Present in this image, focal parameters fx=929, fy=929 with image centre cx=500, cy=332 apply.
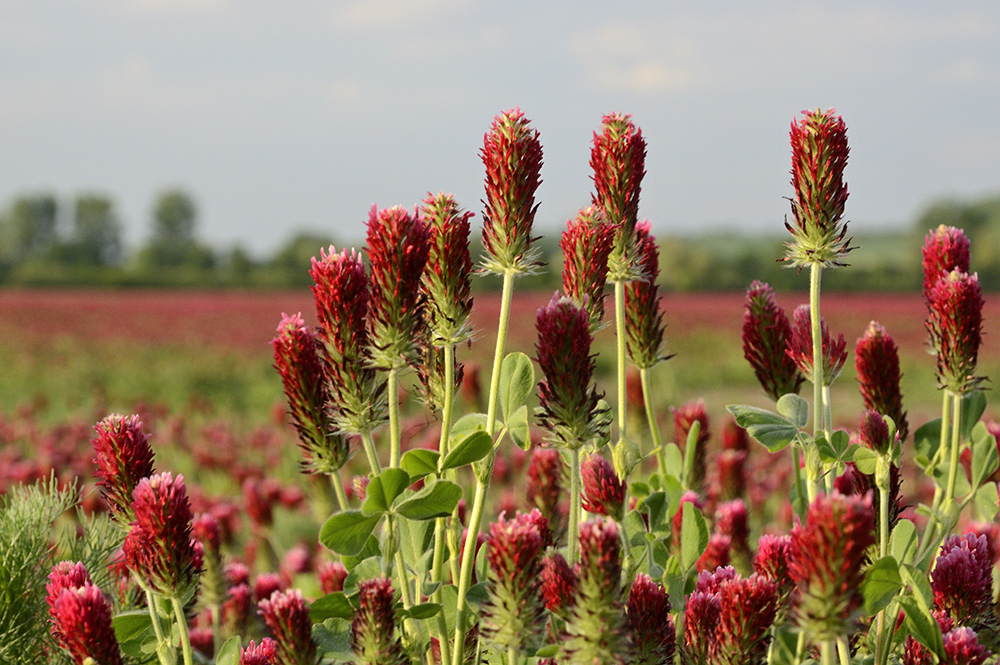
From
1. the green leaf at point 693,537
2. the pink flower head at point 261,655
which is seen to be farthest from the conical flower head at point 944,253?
the pink flower head at point 261,655

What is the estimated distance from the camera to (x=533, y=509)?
1447mm

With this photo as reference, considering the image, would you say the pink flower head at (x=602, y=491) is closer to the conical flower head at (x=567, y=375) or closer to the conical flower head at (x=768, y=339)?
the conical flower head at (x=567, y=375)

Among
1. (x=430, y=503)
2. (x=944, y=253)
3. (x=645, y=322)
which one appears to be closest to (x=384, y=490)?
(x=430, y=503)

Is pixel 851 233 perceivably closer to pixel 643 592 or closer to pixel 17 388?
pixel 643 592

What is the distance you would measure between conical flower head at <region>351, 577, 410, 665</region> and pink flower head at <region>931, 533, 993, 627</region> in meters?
0.85

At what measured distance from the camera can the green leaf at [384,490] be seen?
1.20 metres

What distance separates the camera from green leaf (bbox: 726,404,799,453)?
1560 mm

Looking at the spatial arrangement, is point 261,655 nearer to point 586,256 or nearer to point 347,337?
point 347,337

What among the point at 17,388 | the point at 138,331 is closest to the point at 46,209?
the point at 138,331

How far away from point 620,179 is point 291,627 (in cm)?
89

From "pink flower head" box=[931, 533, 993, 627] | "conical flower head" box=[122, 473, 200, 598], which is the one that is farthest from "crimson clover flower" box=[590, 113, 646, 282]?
"conical flower head" box=[122, 473, 200, 598]

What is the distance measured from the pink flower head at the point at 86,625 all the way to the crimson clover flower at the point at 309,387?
0.33m

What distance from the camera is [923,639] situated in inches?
50.8

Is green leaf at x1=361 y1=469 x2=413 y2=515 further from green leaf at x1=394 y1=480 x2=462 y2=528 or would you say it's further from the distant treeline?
the distant treeline
